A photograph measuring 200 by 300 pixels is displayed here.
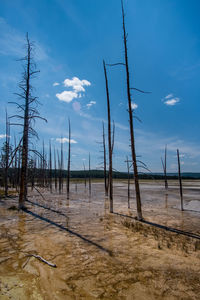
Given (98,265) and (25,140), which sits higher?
(25,140)

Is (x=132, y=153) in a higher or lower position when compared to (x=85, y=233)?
higher

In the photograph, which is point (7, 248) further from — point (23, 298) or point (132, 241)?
point (132, 241)

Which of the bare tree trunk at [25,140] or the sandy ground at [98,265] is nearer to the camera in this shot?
the sandy ground at [98,265]

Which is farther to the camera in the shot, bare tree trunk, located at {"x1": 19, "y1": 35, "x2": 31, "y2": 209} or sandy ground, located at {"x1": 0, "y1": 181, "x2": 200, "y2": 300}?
bare tree trunk, located at {"x1": 19, "y1": 35, "x2": 31, "y2": 209}

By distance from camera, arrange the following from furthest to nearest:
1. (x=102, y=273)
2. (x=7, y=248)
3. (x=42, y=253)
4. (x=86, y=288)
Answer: (x=7, y=248), (x=42, y=253), (x=102, y=273), (x=86, y=288)

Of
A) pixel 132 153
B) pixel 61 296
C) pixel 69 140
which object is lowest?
pixel 61 296

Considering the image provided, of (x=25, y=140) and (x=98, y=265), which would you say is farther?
(x=25, y=140)

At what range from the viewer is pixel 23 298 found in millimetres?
3006

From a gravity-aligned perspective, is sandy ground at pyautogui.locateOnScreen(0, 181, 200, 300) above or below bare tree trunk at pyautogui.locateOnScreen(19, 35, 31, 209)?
→ below

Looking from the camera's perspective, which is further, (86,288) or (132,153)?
(132,153)

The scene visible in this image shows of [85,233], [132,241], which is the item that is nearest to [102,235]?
[85,233]

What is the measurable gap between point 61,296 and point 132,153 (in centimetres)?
860

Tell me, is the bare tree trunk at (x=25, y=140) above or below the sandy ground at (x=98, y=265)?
above

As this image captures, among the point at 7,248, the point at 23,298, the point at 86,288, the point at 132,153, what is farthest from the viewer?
the point at 132,153
